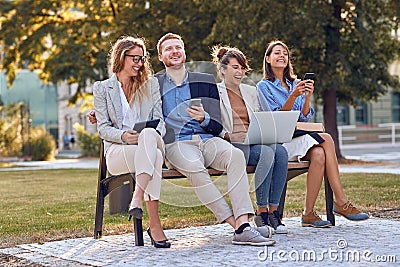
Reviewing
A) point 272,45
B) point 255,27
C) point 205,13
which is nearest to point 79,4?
point 205,13

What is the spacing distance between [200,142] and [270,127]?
0.60 meters

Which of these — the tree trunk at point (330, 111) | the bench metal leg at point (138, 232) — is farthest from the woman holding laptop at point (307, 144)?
the tree trunk at point (330, 111)

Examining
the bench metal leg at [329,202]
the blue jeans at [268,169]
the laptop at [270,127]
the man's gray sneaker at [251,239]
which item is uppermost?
the laptop at [270,127]

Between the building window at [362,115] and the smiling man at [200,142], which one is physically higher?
the building window at [362,115]

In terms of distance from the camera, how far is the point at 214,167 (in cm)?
571

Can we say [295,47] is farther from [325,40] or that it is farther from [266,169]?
[266,169]

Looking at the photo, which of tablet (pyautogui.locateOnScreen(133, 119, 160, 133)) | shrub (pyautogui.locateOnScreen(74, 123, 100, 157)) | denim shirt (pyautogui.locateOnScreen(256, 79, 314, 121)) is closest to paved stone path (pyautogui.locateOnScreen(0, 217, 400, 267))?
tablet (pyautogui.locateOnScreen(133, 119, 160, 133))

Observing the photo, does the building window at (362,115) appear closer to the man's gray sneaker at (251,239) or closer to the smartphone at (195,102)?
the smartphone at (195,102)

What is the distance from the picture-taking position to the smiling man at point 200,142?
216 inches

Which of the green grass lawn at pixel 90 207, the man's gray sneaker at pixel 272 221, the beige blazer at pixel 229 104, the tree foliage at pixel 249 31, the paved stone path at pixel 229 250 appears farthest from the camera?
the tree foliage at pixel 249 31

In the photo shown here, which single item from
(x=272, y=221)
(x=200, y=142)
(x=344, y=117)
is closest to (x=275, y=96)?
(x=200, y=142)

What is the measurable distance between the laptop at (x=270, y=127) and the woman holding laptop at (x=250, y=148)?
0.16 feet

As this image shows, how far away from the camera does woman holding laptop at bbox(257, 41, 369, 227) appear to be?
246 inches

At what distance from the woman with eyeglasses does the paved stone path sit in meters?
0.31
